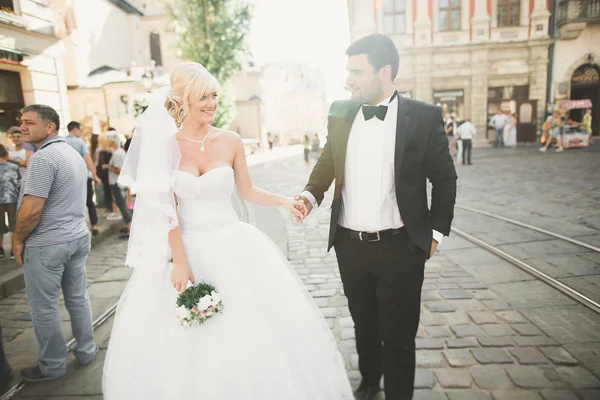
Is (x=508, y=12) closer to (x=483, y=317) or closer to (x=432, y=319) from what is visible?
(x=483, y=317)

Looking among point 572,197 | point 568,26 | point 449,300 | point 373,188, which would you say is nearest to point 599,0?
point 568,26

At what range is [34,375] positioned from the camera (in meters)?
3.18

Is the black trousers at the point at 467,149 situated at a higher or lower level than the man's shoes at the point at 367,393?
higher

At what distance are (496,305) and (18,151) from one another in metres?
8.08

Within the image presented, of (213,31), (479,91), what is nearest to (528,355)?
(213,31)

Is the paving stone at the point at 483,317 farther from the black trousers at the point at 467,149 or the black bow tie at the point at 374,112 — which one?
the black trousers at the point at 467,149

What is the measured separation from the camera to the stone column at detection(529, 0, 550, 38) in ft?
75.0

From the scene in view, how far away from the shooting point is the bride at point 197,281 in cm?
228

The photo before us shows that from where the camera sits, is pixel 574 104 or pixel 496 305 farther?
pixel 574 104

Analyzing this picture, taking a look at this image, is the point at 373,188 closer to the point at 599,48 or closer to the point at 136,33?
the point at 599,48

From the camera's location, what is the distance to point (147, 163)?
7.50 ft

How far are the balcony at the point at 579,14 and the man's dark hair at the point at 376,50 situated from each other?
2595cm

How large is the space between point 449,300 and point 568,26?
25.0 meters

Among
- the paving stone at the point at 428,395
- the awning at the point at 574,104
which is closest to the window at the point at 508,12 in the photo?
the awning at the point at 574,104
